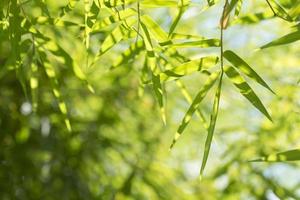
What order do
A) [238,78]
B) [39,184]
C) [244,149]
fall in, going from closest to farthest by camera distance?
[238,78], [39,184], [244,149]

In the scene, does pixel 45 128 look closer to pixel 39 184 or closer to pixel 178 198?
pixel 39 184

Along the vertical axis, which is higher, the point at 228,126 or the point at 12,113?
the point at 12,113

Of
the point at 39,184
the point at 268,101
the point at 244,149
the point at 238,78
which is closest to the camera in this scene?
the point at 238,78

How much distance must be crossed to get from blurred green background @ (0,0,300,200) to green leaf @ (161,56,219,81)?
1.98ft

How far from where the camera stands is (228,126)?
175 centimetres

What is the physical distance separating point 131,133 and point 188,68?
34.6 inches

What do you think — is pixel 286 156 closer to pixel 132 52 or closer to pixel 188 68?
pixel 188 68

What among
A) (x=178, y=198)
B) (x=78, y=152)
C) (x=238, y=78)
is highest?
(x=238, y=78)

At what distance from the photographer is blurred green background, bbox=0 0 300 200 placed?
148cm

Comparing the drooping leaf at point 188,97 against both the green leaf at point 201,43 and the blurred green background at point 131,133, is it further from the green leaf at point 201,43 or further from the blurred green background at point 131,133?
the blurred green background at point 131,133

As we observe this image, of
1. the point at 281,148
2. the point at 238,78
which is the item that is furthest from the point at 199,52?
the point at 238,78

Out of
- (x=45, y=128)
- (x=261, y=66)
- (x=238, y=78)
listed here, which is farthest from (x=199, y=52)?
(x=238, y=78)

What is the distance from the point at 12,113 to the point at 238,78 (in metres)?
0.88

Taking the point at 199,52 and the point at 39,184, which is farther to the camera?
the point at 199,52
